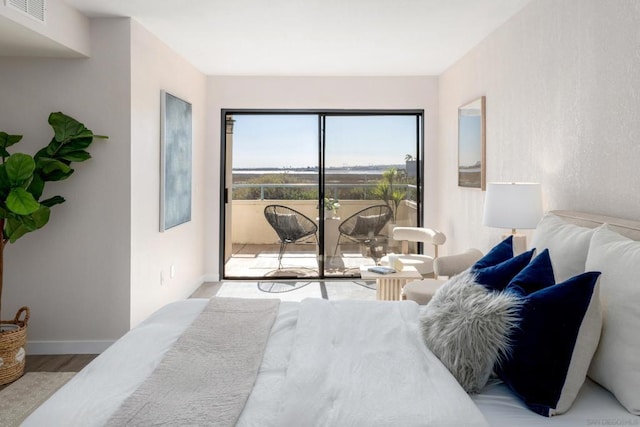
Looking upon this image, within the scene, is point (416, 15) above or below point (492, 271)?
above

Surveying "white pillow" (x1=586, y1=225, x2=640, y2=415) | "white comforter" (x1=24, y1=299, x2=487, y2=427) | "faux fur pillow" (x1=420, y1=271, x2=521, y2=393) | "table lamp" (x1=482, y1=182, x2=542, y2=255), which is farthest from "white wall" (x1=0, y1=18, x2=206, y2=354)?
"white pillow" (x1=586, y1=225, x2=640, y2=415)

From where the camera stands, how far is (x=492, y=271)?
201cm

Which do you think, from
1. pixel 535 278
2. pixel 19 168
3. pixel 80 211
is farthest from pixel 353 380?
pixel 80 211

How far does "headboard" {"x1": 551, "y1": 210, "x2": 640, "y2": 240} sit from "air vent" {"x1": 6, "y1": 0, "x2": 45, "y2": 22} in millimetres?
3268

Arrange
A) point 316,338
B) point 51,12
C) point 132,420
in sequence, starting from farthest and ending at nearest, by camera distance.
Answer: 1. point 51,12
2. point 316,338
3. point 132,420

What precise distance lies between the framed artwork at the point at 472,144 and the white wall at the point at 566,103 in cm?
9

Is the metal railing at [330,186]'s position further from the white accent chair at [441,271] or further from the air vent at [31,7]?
the air vent at [31,7]

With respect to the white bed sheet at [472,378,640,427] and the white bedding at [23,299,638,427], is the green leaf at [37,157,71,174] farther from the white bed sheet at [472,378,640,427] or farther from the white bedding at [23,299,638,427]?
the white bed sheet at [472,378,640,427]

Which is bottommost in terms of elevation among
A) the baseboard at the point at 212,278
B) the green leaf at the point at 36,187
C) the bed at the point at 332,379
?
the baseboard at the point at 212,278

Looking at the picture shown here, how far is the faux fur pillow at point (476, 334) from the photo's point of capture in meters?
1.57

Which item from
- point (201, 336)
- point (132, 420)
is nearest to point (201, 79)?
point (201, 336)

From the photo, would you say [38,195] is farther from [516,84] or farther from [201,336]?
[516,84]

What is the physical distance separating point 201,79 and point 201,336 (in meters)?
4.35

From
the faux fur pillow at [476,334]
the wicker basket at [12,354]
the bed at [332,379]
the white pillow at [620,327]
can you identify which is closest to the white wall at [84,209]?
the wicker basket at [12,354]
